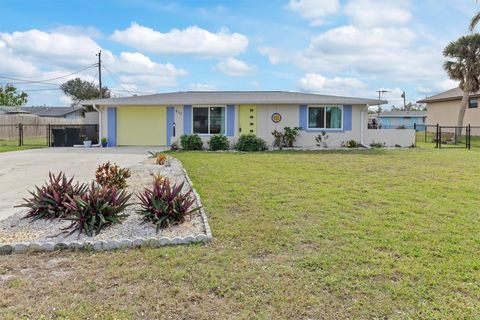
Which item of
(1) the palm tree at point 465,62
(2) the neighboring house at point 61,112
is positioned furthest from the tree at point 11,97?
(1) the palm tree at point 465,62

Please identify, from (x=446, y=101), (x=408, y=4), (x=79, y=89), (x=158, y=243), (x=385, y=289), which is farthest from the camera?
(x=79, y=89)

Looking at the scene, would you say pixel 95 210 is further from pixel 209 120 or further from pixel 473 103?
pixel 473 103

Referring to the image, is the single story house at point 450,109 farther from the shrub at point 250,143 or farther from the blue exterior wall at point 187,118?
the blue exterior wall at point 187,118

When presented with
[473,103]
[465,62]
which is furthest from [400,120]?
[465,62]

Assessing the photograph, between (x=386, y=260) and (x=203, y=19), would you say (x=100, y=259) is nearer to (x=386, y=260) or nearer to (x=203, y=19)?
(x=386, y=260)

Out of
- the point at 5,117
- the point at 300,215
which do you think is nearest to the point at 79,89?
the point at 5,117

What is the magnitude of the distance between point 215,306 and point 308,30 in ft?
46.0

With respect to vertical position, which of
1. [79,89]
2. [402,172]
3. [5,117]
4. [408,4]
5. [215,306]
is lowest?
[215,306]

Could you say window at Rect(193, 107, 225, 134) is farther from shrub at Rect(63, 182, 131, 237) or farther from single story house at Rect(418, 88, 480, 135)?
single story house at Rect(418, 88, 480, 135)

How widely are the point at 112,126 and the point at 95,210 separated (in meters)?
14.7

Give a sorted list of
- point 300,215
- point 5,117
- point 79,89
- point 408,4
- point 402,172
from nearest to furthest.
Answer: point 300,215
point 402,172
point 408,4
point 5,117
point 79,89

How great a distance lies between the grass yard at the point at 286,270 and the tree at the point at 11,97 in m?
56.7

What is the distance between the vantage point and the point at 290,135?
1677 cm

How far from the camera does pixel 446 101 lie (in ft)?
100
